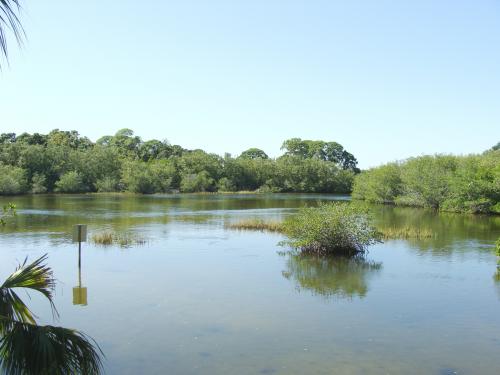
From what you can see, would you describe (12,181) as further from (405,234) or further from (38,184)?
(405,234)

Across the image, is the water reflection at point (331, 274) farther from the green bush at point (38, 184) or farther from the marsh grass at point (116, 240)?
the green bush at point (38, 184)

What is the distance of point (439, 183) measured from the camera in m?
63.9

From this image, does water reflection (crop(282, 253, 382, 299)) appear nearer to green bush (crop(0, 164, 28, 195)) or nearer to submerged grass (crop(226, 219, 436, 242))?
submerged grass (crop(226, 219, 436, 242))

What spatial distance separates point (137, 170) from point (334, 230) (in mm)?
86515

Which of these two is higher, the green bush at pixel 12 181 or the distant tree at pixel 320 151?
the distant tree at pixel 320 151

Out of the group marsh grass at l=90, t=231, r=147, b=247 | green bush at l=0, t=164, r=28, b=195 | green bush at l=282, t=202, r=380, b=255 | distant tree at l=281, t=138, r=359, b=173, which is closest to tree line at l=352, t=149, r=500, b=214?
green bush at l=282, t=202, r=380, b=255

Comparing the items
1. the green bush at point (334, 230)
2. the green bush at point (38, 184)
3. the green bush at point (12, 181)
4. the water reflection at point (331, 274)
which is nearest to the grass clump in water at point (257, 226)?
the green bush at point (334, 230)

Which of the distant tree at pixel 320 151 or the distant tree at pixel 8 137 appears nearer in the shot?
the distant tree at pixel 8 137

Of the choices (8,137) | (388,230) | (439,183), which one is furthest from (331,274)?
(8,137)

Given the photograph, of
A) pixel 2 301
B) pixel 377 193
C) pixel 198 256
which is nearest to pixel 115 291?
pixel 198 256

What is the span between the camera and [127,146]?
14212cm

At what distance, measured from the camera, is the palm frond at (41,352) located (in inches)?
171

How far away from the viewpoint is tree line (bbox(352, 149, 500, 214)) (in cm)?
5438

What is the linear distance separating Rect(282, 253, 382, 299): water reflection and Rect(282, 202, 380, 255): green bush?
712 mm
